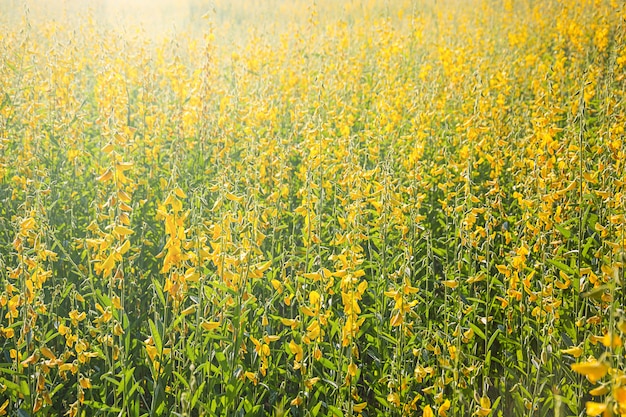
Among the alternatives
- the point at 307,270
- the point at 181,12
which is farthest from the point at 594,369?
the point at 181,12

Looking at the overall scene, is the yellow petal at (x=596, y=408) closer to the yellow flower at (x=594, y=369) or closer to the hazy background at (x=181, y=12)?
the yellow flower at (x=594, y=369)

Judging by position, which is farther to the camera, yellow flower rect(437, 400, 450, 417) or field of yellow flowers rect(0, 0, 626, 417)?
field of yellow flowers rect(0, 0, 626, 417)

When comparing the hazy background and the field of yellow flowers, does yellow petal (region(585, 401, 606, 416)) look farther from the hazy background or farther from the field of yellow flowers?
the hazy background

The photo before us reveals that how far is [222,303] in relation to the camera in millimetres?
2014

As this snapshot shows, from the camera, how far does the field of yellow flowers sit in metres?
2.05

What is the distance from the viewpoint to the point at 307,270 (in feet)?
7.93

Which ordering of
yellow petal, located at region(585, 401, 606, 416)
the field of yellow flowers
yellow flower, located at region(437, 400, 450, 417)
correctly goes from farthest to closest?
the field of yellow flowers
yellow flower, located at region(437, 400, 450, 417)
yellow petal, located at region(585, 401, 606, 416)

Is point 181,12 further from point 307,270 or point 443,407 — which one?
point 443,407

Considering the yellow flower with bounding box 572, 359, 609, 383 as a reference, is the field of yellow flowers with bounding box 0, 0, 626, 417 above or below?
below

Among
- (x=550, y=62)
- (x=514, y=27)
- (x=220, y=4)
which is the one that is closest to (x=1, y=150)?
(x=550, y=62)

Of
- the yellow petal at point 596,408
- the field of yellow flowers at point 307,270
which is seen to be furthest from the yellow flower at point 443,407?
the yellow petal at point 596,408

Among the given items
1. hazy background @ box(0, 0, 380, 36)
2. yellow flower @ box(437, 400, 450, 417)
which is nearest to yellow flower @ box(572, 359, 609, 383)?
yellow flower @ box(437, 400, 450, 417)

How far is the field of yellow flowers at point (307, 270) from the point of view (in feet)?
6.72

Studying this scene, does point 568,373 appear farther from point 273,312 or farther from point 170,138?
point 170,138
